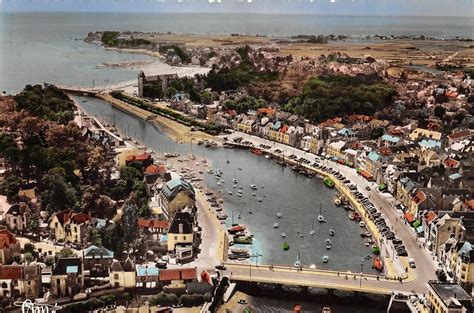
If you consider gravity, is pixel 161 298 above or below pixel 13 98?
below

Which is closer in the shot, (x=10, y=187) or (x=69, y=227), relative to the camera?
(x=69, y=227)

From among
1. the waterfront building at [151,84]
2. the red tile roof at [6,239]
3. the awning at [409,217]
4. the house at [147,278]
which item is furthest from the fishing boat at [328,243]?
the waterfront building at [151,84]

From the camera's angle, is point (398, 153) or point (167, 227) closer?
point (167, 227)

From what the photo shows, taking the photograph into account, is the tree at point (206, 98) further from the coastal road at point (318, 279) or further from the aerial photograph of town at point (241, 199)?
the coastal road at point (318, 279)

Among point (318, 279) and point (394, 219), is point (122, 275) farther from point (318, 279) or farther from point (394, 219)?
point (394, 219)

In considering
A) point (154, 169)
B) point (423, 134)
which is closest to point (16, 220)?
point (154, 169)

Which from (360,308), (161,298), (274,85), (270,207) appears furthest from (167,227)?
(274,85)

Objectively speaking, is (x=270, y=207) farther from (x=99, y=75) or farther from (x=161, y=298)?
(x=99, y=75)
